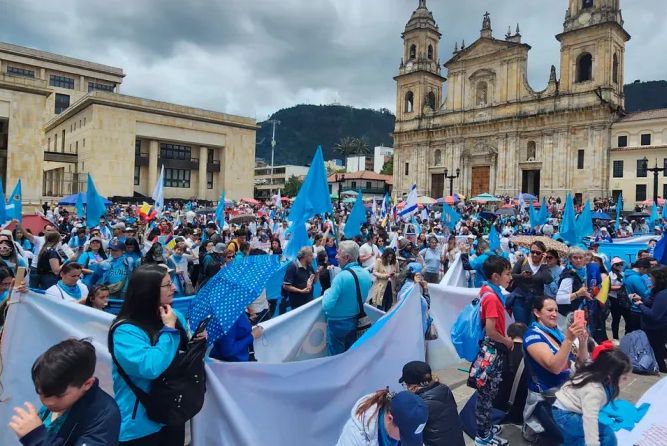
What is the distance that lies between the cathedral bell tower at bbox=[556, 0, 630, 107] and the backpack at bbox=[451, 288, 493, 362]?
4680 centimetres

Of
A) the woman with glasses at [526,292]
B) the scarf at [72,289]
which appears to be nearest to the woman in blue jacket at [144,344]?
the scarf at [72,289]

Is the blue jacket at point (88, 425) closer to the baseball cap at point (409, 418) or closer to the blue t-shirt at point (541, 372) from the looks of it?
the baseball cap at point (409, 418)

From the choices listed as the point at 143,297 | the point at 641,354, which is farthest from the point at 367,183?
the point at 143,297

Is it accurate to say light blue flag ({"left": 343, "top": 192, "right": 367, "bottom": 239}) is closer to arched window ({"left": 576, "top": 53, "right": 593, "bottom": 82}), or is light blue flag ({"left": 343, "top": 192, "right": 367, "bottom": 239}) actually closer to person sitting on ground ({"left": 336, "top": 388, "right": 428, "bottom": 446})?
person sitting on ground ({"left": 336, "top": 388, "right": 428, "bottom": 446})

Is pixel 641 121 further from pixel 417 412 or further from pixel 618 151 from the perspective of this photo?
pixel 417 412

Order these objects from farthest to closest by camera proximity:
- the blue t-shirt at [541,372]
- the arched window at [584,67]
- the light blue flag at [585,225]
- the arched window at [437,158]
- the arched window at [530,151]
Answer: the arched window at [437,158] < the arched window at [530,151] < the arched window at [584,67] < the light blue flag at [585,225] < the blue t-shirt at [541,372]

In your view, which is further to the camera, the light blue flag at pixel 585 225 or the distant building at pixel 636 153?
the distant building at pixel 636 153

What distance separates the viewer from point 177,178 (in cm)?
5119

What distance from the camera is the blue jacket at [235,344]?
351 centimetres

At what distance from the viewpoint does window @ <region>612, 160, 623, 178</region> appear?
43531 millimetres

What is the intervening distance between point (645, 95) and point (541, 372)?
408 feet

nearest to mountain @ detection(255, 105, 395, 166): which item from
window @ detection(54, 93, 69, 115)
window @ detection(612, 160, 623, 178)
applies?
window @ detection(54, 93, 69, 115)

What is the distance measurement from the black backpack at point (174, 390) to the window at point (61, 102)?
70.6 meters

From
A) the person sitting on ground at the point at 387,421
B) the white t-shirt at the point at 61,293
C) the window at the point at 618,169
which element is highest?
Answer: the window at the point at 618,169
